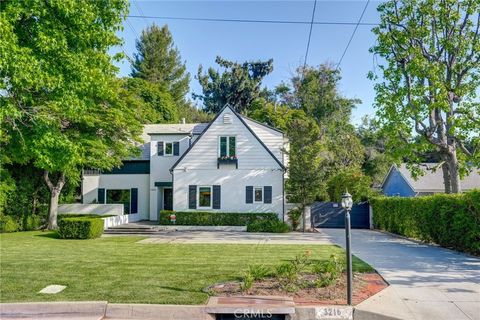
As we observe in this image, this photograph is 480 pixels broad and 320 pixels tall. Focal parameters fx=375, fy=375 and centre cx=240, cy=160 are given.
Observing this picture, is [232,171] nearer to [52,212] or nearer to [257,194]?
[257,194]

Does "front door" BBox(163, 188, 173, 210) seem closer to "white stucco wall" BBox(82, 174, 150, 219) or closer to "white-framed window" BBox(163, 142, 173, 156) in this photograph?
"white stucco wall" BBox(82, 174, 150, 219)

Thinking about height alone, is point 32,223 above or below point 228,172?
below

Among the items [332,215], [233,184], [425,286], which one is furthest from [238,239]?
[332,215]

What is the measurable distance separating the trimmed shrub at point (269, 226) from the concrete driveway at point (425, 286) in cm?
767

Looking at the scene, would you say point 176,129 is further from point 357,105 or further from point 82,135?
point 357,105

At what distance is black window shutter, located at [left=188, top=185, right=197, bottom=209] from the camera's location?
22672 mm

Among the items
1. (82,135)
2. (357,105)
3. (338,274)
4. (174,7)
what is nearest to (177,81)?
(357,105)

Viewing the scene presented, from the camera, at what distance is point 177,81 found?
54.3 meters

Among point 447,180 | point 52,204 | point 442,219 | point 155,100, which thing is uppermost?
point 155,100

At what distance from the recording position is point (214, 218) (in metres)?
21.8

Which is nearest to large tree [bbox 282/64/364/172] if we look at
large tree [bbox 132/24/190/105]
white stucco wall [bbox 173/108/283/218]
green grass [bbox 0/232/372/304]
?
large tree [bbox 132/24/190/105]

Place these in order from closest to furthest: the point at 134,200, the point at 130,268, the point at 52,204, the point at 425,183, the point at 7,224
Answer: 1. the point at 130,268
2. the point at 7,224
3. the point at 52,204
4. the point at 134,200
5. the point at 425,183

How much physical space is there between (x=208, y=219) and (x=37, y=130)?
11173 millimetres

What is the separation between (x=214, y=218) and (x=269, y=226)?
346 centimetres
